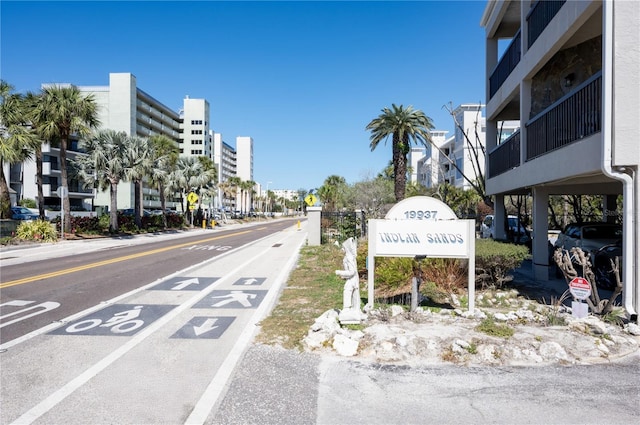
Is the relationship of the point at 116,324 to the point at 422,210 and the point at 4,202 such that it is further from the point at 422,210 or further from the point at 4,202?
the point at 4,202

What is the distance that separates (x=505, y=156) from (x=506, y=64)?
10.6ft

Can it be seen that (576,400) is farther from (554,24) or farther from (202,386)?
(554,24)

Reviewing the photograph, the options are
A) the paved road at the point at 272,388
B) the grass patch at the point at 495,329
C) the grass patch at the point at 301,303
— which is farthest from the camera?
the grass patch at the point at 301,303

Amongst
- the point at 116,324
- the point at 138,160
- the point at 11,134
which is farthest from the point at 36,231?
the point at 116,324

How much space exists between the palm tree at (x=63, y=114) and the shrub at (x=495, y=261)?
2607 centimetres

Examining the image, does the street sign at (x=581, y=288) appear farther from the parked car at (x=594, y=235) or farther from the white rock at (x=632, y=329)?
the parked car at (x=594, y=235)

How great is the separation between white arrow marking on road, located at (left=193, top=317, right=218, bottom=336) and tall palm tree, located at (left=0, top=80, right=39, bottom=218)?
79.6 feet

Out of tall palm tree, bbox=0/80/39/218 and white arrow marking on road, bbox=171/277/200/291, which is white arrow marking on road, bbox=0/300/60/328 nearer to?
white arrow marking on road, bbox=171/277/200/291

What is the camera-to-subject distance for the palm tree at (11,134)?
24375mm

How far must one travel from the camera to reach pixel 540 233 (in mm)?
11094

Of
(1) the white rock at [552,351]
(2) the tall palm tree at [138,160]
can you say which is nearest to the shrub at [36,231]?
(2) the tall palm tree at [138,160]

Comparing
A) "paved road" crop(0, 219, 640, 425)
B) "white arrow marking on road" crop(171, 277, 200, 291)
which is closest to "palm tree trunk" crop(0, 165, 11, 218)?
"white arrow marking on road" crop(171, 277, 200, 291)

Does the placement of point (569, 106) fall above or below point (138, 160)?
below

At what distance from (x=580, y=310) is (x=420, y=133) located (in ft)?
82.6
